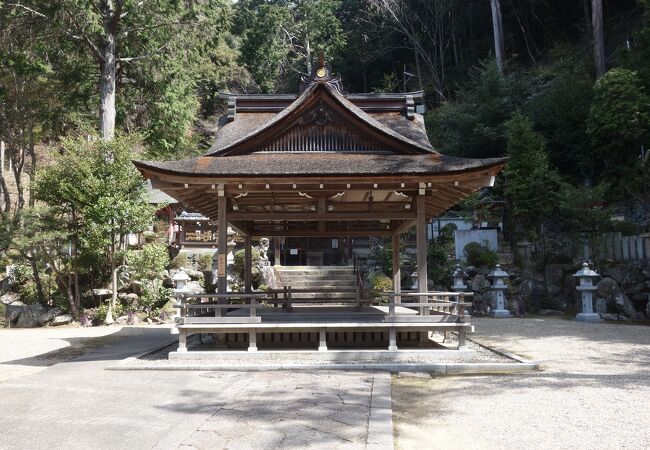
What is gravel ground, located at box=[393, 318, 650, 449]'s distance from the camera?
15.7ft

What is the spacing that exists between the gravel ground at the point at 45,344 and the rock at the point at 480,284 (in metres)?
12.3

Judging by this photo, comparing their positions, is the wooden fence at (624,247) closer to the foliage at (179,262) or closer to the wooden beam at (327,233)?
the wooden beam at (327,233)

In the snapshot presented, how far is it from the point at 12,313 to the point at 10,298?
2.13 metres

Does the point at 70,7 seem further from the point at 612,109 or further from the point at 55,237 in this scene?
the point at 612,109

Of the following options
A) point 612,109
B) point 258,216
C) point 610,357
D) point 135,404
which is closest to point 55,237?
point 258,216

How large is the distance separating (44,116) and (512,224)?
21.5 metres

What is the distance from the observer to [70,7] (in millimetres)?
18656

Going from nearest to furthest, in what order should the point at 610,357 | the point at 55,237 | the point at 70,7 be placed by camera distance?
the point at 610,357 → the point at 55,237 → the point at 70,7

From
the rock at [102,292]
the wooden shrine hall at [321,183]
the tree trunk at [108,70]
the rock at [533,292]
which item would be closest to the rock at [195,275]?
the rock at [102,292]

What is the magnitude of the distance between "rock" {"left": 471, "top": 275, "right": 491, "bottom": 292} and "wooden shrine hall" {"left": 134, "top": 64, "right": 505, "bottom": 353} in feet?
26.9

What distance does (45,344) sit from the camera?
496 inches

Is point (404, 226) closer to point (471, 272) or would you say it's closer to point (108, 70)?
point (471, 272)

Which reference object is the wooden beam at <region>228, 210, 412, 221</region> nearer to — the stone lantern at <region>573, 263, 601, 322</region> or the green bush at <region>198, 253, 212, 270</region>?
the stone lantern at <region>573, 263, 601, 322</region>

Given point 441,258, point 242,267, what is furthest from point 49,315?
point 441,258
